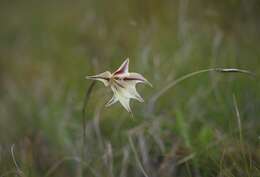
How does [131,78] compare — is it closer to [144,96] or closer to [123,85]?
[123,85]

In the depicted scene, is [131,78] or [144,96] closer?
[131,78]

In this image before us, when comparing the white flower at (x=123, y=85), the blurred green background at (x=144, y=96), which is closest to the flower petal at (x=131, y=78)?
the white flower at (x=123, y=85)

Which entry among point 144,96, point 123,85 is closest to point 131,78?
point 123,85

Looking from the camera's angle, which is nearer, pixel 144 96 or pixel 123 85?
pixel 123 85

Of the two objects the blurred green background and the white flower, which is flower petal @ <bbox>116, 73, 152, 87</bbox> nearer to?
the white flower

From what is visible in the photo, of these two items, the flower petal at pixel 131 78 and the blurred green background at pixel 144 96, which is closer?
the flower petal at pixel 131 78

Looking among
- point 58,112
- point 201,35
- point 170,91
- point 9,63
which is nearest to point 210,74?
point 170,91

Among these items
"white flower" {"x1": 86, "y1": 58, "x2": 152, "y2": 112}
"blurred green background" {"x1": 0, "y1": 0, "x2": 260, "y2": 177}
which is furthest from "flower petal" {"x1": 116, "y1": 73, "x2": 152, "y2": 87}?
"blurred green background" {"x1": 0, "y1": 0, "x2": 260, "y2": 177}

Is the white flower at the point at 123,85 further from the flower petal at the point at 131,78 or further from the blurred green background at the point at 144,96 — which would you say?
the blurred green background at the point at 144,96
